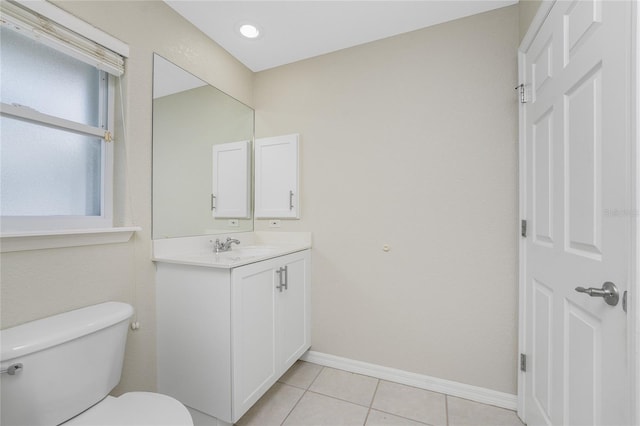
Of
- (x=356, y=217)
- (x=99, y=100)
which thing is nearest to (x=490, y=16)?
(x=356, y=217)

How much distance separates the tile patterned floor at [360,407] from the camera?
1481 mm

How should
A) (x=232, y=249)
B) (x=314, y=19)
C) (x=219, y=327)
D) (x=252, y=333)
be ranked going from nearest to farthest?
1. (x=219, y=327)
2. (x=252, y=333)
3. (x=314, y=19)
4. (x=232, y=249)

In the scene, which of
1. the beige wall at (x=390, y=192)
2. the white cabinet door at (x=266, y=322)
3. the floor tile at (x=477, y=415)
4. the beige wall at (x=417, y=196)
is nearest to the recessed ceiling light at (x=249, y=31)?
the beige wall at (x=390, y=192)

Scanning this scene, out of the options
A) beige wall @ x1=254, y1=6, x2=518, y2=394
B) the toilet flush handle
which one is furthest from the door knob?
the toilet flush handle

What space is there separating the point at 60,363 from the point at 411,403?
1.76 metres

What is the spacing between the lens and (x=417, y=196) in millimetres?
1795

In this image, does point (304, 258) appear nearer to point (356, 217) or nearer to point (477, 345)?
point (356, 217)

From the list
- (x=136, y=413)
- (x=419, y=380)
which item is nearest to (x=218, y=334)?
(x=136, y=413)

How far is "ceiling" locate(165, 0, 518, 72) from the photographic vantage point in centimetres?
160

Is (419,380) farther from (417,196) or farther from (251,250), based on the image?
(251,250)

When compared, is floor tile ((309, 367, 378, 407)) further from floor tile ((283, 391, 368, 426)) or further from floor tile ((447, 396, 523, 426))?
floor tile ((447, 396, 523, 426))

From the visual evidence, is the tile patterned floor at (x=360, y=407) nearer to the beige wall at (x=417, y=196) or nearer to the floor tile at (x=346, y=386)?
the floor tile at (x=346, y=386)

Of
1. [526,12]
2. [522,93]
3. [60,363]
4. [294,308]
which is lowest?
[294,308]

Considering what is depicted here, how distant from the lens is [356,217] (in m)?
1.97
